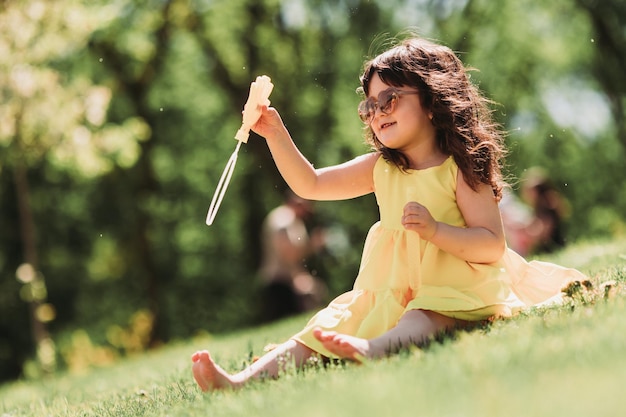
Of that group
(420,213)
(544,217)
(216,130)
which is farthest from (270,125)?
(216,130)

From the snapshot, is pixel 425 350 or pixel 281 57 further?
pixel 281 57

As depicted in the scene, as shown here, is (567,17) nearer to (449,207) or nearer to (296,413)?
(449,207)

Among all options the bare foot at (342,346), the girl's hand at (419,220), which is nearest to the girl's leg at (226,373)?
the bare foot at (342,346)

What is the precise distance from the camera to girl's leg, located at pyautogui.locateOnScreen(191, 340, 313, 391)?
123 inches

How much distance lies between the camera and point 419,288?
11.4 ft

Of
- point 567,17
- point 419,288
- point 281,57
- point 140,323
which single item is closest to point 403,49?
point 419,288

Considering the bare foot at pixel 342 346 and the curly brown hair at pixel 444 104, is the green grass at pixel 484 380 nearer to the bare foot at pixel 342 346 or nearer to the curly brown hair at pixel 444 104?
the bare foot at pixel 342 346

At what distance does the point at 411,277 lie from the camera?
355 centimetres

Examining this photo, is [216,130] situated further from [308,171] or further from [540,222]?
[308,171]

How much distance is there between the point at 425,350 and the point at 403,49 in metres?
1.56

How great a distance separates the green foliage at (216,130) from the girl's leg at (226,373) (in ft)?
44.6

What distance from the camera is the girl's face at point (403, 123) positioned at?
12.1 ft

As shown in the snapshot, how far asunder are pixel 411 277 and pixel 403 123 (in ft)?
2.28

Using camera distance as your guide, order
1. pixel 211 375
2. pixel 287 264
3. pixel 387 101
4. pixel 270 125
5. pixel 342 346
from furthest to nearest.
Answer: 1. pixel 287 264
2. pixel 270 125
3. pixel 387 101
4. pixel 211 375
5. pixel 342 346
